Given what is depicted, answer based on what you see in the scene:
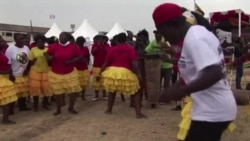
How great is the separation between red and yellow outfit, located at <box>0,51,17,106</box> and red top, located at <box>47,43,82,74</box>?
41.7 inches

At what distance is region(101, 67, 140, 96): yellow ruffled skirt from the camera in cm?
898

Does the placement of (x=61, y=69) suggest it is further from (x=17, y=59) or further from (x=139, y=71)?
(x=139, y=71)

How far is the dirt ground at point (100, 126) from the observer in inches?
280

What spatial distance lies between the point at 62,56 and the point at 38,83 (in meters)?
1.14

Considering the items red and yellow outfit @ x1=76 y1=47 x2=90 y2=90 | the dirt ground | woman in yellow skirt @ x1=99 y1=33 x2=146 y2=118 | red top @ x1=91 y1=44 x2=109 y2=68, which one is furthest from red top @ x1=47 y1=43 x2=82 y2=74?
red top @ x1=91 y1=44 x2=109 y2=68

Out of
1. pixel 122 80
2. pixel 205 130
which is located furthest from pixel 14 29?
pixel 205 130

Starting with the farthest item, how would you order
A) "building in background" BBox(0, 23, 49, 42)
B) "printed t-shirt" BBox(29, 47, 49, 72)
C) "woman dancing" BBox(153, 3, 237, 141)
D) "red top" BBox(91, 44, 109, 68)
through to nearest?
"building in background" BBox(0, 23, 49, 42)
"red top" BBox(91, 44, 109, 68)
"printed t-shirt" BBox(29, 47, 49, 72)
"woman dancing" BBox(153, 3, 237, 141)

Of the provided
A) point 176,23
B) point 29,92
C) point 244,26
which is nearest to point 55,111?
point 29,92

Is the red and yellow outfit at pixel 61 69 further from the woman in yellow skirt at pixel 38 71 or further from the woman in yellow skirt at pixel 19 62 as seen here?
the woman in yellow skirt at pixel 19 62

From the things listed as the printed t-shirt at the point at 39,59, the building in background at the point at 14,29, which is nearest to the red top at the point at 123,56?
the printed t-shirt at the point at 39,59

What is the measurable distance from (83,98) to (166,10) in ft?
29.7

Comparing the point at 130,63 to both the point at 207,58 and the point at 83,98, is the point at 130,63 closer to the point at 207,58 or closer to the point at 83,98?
the point at 83,98

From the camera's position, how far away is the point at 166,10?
3.12 metres

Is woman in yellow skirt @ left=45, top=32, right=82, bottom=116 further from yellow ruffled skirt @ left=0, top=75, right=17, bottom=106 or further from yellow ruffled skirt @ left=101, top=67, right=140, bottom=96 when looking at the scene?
yellow ruffled skirt @ left=0, top=75, right=17, bottom=106
